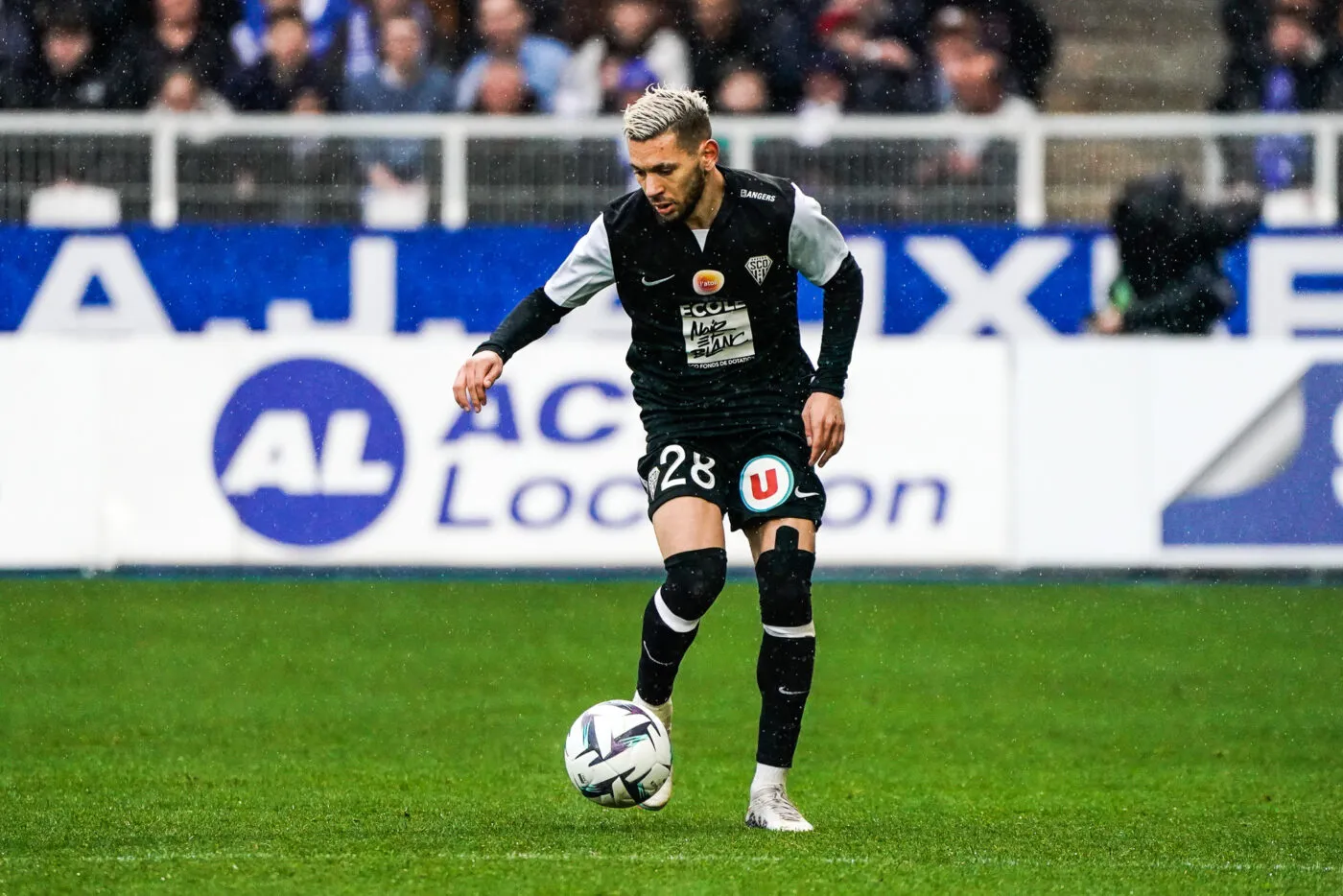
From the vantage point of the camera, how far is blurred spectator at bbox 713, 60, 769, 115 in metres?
15.3

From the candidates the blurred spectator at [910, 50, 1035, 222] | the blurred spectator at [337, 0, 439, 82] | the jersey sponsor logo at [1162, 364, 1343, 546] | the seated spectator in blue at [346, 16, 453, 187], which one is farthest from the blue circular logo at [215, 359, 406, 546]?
the jersey sponsor logo at [1162, 364, 1343, 546]

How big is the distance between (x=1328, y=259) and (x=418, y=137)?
214 inches

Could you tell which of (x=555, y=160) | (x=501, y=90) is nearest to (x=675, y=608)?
(x=555, y=160)

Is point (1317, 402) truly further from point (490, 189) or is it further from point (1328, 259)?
point (490, 189)

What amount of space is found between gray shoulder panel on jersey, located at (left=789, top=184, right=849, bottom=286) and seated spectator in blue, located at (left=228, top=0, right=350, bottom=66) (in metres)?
9.37

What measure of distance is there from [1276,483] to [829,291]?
6.81 metres

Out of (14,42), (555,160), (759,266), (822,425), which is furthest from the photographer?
(14,42)

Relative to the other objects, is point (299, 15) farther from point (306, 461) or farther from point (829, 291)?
point (829, 291)

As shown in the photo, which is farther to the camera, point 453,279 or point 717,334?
point 453,279

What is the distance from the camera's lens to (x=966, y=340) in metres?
13.3

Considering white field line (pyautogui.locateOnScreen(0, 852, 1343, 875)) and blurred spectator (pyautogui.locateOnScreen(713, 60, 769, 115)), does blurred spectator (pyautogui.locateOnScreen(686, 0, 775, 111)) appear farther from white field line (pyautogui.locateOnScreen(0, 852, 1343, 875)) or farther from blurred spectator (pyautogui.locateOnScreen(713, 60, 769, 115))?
white field line (pyautogui.locateOnScreen(0, 852, 1343, 875))

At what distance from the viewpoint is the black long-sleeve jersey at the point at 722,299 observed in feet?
22.5

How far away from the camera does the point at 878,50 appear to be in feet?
51.8

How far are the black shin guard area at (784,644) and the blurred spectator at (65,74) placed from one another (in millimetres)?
9757
